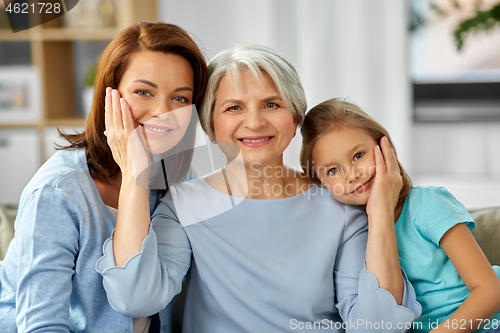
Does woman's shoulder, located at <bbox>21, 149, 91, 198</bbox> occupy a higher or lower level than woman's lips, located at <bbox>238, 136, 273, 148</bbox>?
lower

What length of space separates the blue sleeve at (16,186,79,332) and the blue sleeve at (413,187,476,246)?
32.6 inches

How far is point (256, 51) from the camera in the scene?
3.73ft

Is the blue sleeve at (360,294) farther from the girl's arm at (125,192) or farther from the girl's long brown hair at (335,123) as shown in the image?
the girl's arm at (125,192)

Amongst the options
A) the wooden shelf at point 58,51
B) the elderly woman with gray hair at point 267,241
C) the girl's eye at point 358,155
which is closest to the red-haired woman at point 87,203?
the elderly woman with gray hair at point 267,241

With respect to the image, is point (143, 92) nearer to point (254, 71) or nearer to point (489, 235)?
point (254, 71)

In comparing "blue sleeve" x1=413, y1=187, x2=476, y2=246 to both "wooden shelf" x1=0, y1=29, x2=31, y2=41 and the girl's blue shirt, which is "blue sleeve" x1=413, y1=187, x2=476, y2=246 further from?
"wooden shelf" x1=0, y1=29, x2=31, y2=41

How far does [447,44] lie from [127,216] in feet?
8.69

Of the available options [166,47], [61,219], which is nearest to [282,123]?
[166,47]

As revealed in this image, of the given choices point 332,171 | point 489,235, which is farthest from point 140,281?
point 489,235

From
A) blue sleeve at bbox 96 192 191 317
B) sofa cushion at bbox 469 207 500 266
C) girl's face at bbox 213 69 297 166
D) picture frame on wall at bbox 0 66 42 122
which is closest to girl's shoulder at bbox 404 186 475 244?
sofa cushion at bbox 469 207 500 266

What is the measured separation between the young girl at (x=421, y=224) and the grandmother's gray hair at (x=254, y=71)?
11cm

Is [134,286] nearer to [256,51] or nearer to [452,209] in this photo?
[256,51]

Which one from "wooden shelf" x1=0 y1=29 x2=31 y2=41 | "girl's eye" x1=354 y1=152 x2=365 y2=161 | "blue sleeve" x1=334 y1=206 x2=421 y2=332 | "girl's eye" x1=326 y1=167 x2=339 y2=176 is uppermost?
"wooden shelf" x1=0 y1=29 x2=31 y2=41

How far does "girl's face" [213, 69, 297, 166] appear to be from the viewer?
3.62ft
